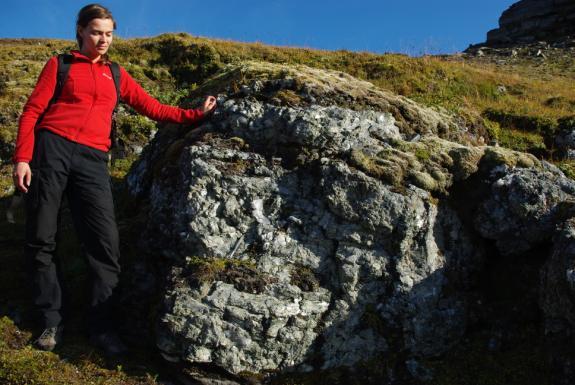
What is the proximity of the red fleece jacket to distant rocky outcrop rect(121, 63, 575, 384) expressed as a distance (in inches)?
51.6

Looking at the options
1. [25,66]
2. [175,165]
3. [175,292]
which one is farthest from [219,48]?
[175,292]

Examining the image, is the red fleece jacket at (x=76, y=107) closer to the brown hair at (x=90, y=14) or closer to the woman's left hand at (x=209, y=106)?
the brown hair at (x=90, y=14)

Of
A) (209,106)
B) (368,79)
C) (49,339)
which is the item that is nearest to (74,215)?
(49,339)

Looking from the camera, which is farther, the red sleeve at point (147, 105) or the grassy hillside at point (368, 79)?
the grassy hillside at point (368, 79)

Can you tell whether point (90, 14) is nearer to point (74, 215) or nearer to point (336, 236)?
point (74, 215)

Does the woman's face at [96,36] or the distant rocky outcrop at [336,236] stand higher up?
the woman's face at [96,36]

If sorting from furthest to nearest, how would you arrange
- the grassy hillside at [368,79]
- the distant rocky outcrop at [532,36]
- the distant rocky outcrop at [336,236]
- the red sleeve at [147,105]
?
1. the distant rocky outcrop at [532,36]
2. the grassy hillside at [368,79]
3. the red sleeve at [147,105]
4. the distant rocky outcrop at [336,236]

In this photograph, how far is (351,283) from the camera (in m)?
6.47

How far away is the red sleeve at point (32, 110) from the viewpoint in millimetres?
6047

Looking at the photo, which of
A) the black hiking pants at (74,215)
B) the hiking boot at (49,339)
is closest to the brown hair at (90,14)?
the black hiking pants at (74,215)

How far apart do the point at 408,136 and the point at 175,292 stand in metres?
4.44

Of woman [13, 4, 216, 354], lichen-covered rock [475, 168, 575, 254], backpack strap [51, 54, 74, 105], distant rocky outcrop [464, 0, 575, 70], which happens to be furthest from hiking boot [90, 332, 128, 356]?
distant rocky outcrop [464, 0, 575, 70]

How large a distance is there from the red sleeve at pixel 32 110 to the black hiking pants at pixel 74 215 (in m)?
0.18

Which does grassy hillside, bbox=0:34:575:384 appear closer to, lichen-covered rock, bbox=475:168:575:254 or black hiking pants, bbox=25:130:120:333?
black hiking pants, bbox=25:130:120:333
